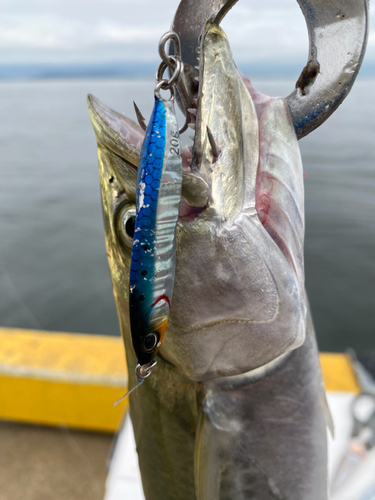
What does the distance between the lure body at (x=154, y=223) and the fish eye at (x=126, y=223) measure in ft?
0.81

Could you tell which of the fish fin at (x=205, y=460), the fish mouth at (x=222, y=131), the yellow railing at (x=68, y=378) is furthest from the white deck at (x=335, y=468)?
the fish mouth at (x=222, y=131)

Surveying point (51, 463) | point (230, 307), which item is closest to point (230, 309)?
point (230, 307)

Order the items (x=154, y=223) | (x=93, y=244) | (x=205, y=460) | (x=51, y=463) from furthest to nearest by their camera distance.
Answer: (x=93, y=244) → (x=51, y=463) → (x=205, y=460) → (x=154, y=223)

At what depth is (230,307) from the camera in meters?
0.76

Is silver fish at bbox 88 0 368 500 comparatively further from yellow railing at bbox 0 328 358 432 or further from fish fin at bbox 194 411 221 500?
yellow railing at bbox 0 328 358 432

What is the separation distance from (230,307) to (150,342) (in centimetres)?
A: 24

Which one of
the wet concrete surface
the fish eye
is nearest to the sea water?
the wet concrete surface

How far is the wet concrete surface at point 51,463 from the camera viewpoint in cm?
249

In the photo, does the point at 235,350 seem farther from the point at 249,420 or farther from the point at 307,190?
the point at 307,190

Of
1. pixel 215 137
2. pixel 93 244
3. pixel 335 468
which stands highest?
pixel 215 137

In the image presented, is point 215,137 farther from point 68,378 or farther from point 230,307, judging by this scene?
point 68,378

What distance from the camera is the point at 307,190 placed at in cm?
1014

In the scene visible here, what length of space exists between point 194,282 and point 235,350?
0.57ft

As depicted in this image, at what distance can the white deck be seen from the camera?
1426mm
